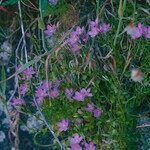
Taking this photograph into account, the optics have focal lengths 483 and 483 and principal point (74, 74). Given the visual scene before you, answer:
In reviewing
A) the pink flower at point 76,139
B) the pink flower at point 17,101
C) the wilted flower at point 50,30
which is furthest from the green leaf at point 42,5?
the pink flower at point 76,139

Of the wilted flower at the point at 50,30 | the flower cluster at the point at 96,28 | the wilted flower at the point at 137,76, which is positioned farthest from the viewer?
the wilted flower at the point at 50,30

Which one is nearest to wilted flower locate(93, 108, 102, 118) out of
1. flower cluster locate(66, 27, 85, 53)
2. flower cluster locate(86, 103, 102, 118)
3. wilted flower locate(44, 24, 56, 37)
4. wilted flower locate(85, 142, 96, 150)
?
flower cluster locate(86, 103, 102, 118)

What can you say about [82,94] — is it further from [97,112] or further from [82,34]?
[82,34]

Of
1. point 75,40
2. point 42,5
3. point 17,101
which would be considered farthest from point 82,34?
point 17,101

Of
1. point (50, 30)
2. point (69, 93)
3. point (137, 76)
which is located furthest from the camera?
point (50, 30)

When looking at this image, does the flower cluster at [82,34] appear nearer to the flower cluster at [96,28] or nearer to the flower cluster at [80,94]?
the flower cluster at [96,28]

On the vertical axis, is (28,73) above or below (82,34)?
below

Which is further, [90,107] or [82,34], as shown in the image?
[82,34]
